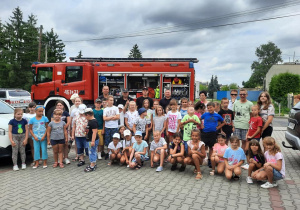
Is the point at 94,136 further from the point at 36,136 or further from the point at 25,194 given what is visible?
the point at 25,194

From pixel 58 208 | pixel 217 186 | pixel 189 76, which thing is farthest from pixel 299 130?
pixel 58 208

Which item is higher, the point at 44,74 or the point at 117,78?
the point at 44,74

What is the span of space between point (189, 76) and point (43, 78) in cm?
606

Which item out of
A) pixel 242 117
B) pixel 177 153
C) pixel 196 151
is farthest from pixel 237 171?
pixel 242 117

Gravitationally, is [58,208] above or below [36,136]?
below

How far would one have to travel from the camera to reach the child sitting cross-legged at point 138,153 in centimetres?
534

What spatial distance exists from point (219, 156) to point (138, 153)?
5.78 ft

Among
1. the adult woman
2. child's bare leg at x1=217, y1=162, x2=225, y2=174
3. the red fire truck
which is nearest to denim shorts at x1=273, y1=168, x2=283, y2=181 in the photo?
child's bare leg at x1=217, y1=162, x2=225, y2=174

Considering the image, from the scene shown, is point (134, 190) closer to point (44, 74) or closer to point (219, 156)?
point (219, 156)

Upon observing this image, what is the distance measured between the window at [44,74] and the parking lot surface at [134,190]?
529cm

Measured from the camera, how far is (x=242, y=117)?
18.0 feet

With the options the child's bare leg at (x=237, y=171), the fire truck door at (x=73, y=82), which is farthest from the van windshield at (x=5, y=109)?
the child's bare leg at (x=237, y=171)

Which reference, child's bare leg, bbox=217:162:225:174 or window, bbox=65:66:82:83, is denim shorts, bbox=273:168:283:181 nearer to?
child's bare leg, bbox=217:162:225:174

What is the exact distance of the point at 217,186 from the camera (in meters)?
4.31
